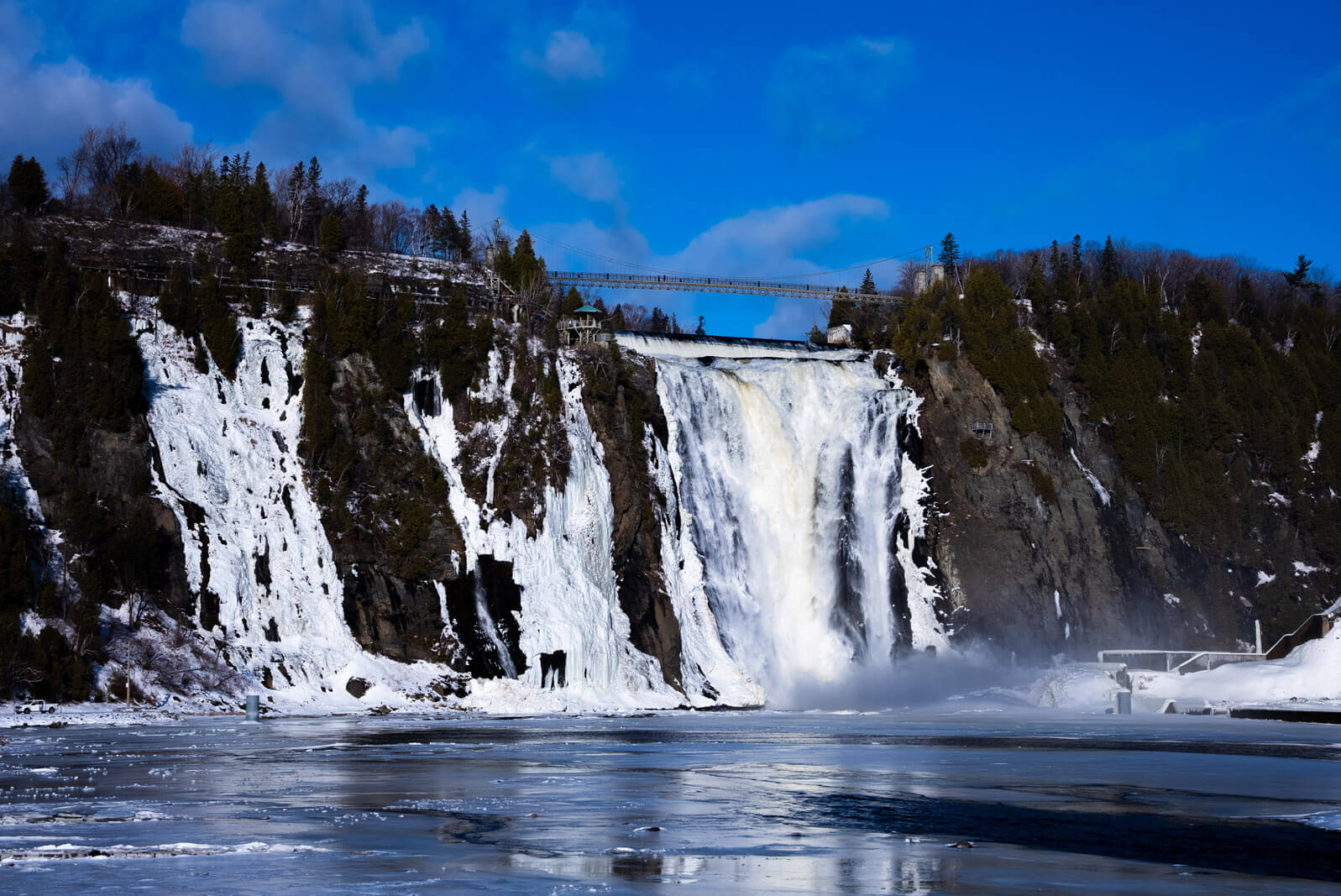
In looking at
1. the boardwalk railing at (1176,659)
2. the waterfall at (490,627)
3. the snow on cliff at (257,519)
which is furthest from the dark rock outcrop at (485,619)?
the boardwalk railing at (1176,659)

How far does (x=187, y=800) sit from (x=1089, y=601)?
200ft

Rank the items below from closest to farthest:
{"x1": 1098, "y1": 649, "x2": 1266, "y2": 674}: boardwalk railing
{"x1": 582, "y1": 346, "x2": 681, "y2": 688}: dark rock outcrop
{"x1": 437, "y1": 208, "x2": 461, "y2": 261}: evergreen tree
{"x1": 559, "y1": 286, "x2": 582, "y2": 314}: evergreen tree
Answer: {"x1": 582, "y1": 346, "x2": 681, "y2": 688}: dark rock outcrop < {"x1": 1098, "y1": 649, "x2": 1266, "y2": 674}: boardwalk railing < {"x1": 559, "y1": 286, "x2": 582, "y2": 314}: evergreen tree < {"x1": 437, "y1": 208, "x2": 461, "y2": 261}: evergreen tree

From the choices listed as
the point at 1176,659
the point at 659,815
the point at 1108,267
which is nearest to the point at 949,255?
the point at 1108,267

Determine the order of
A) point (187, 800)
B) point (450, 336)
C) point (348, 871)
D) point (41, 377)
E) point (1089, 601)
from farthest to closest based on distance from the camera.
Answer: point (1089, 601), point (450, 336), point (41, 377), point (187, 800), point (348, 871)

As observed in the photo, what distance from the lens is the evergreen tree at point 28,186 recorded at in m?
66.6

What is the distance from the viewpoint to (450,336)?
5844cm

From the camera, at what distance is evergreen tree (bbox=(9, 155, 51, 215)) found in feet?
219

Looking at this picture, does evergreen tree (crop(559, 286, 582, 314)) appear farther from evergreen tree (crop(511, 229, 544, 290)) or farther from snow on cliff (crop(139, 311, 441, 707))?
snow on cliff (crop(139, 311, 441, 707))

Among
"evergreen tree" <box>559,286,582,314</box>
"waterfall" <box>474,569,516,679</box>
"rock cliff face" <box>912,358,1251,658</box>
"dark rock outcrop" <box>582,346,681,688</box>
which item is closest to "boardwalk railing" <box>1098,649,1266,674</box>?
"rock cliff face" <box>912,358,1251,658</box>

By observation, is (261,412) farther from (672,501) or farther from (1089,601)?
(1089,601)

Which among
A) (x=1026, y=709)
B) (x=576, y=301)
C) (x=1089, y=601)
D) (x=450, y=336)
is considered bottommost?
(x=1026, y=709)

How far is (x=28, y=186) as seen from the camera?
67.2 metres

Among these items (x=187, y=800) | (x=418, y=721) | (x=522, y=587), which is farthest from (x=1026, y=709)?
(x=187, y=800)

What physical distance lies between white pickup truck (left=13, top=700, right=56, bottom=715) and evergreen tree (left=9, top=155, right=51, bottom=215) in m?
34.9
